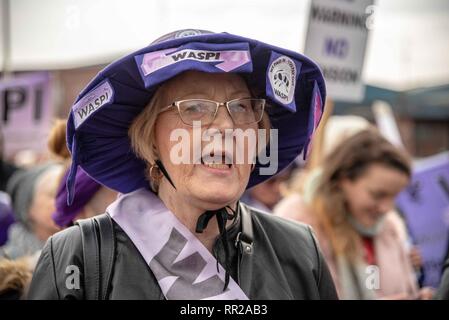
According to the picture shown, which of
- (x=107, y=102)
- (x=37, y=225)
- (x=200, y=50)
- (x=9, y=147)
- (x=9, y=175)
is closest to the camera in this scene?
(x=200, y=50)

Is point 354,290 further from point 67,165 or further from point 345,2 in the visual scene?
point 345,2

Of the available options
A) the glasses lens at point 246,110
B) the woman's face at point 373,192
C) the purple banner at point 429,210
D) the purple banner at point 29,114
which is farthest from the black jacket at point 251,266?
the purple banner at point 29,114

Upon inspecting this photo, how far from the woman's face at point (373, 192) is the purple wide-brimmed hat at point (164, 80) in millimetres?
1539

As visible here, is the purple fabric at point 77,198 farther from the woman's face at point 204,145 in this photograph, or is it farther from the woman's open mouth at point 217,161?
the woman's open mouth at point 217,161

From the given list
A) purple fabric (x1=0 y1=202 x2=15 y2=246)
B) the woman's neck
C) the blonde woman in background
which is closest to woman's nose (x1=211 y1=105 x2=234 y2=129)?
the woman's neck

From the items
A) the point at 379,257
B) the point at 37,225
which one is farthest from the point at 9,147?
the point at 379,257

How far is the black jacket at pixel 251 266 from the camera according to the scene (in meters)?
1.85

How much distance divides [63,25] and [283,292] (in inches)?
59.7

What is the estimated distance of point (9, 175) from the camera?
7641 millimetres

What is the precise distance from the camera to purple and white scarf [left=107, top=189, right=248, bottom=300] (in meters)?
1.89

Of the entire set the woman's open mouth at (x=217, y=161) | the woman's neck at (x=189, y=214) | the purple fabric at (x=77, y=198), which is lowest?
the purple fabric at (x=77, y=198)

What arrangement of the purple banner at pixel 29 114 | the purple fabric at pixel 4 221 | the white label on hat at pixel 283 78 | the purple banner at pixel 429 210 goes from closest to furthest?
1. the white label on hat at pixel 283 78
2. the purple fabric at pixel 4 221
3. the purple banner at pixel 429 210
4. the purple banner at pixel 29 114

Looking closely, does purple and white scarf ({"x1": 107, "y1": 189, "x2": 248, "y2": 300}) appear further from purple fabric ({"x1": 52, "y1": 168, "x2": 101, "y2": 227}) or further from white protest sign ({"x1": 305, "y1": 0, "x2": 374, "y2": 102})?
white protest sign ({"x1": 305, "y1": 0, "x2": 374, "y2": 102})

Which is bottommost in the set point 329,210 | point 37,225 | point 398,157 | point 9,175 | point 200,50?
point 9,175
